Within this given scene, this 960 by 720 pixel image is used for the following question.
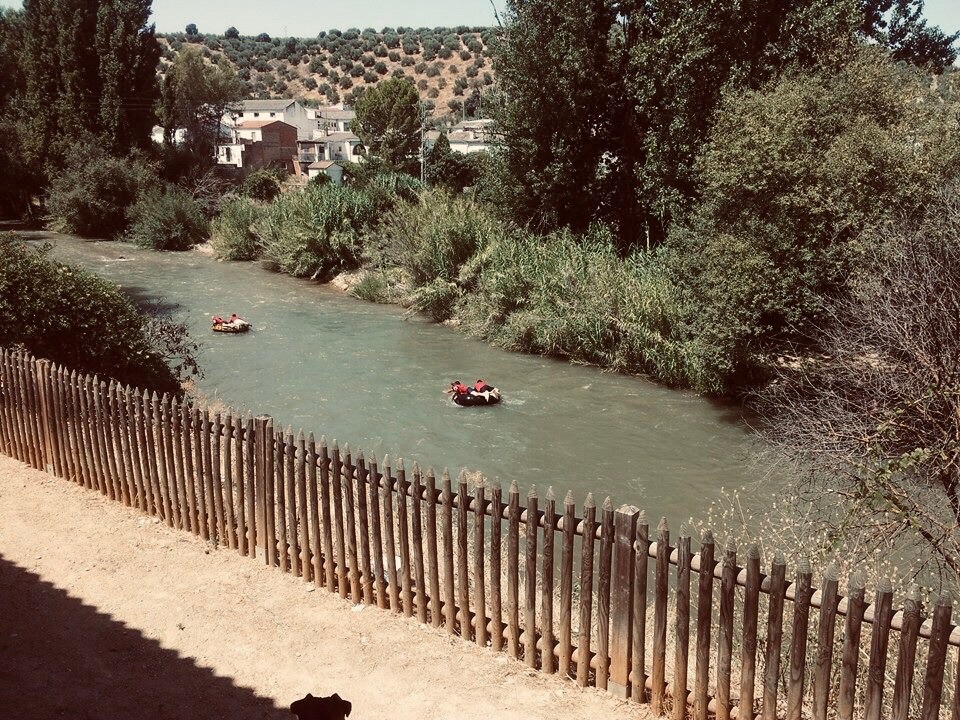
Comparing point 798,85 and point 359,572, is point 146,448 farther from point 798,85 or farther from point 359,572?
point 798,85

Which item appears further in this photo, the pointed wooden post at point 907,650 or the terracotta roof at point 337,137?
the terracotta roof at point 337,137

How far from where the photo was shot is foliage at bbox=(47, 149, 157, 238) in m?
42.4

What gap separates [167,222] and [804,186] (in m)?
32.8

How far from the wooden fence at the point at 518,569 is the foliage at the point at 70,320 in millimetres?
1555

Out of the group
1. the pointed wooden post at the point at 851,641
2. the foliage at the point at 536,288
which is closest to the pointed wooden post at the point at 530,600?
the pointed wooden post at the point at 851,641

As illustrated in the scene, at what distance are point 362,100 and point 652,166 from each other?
35.4 metres

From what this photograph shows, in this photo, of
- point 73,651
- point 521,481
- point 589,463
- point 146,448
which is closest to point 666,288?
point 589,463

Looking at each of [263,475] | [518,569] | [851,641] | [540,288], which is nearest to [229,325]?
[540,288]

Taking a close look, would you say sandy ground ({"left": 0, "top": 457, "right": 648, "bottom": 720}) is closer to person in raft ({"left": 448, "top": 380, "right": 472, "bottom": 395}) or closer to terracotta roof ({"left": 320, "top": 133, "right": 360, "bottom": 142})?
person in raft ({"left": 448, "top": 380, "right": 472, "bottom": 395})

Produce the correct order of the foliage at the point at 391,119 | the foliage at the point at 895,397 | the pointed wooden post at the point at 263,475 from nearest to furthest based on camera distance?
the pointed wooden post at the point at 263,475 < the foliage at the point at 895,397 < the foliage at the point at 391,119

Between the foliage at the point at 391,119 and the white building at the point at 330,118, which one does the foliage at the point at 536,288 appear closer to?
the foliage at the point at 391,119

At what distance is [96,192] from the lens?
139 ft

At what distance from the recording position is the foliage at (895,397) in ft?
30.1

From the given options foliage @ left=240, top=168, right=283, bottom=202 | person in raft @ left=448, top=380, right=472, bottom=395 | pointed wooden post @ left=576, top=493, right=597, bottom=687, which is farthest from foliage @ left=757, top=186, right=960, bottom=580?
foliage @ left=240, top=168, right=283, bottom=202
